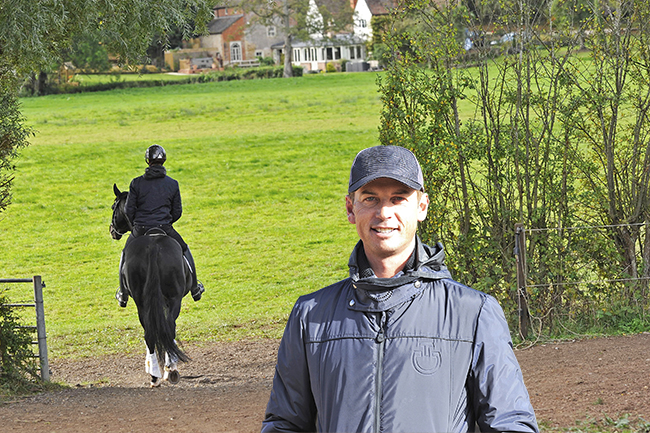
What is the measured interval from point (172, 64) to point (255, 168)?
47831mm

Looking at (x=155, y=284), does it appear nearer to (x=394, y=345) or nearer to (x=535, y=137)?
(x=535, y=137)

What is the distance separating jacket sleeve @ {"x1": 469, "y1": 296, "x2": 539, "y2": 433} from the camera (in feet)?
6.97

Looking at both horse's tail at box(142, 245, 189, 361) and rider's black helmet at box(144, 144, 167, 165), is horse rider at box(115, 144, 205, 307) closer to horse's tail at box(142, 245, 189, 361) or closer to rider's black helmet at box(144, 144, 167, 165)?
rider's black helmet at box(144, 144, 167, 165)

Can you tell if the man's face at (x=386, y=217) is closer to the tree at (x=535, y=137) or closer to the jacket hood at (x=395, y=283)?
the jacket hood at (x=395, y=283)

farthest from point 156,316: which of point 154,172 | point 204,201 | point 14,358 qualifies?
point 204,201

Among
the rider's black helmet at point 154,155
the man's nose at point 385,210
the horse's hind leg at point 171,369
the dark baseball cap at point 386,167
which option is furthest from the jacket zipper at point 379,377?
the horse's hind leg at point 171,369

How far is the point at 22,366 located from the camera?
8.85 metres

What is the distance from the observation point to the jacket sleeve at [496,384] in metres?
2.12

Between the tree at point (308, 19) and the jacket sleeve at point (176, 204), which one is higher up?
the tree at point (308, 19)

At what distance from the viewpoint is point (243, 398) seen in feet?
25.9

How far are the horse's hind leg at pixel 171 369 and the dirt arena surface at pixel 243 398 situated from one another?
0.32 feet

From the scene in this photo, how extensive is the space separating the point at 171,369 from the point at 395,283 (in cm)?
762

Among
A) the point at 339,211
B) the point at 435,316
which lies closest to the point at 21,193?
the point at 339,211

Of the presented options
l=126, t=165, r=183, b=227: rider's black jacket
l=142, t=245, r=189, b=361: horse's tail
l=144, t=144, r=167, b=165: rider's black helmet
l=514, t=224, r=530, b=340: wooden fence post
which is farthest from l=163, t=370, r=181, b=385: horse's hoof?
l=514, t=224, r=530, b=340: wooden fence post
